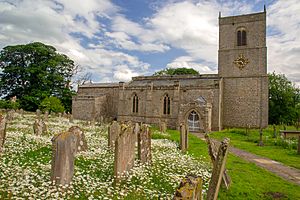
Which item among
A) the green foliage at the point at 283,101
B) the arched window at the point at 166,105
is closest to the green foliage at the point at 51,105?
the arched window at the point at 166,105

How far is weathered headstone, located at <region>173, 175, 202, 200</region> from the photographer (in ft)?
9.20

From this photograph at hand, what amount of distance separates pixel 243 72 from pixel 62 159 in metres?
30.5

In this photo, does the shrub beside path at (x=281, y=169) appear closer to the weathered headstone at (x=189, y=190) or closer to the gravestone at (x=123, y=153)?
the gravestone at (x=123, y=153)

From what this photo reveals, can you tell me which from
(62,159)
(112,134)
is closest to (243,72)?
(112,134)

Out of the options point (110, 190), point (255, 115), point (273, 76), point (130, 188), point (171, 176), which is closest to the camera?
point (110, 190)

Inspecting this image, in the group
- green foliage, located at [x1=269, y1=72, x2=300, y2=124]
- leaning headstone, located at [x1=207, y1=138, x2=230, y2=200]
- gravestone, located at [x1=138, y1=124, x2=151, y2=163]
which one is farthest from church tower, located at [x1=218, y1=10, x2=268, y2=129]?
leaning headstone, located at [x1=207, y1=138, x2=230, y2=200]

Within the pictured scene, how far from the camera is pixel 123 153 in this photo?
22.2 ft

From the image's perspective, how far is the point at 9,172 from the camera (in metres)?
6.02

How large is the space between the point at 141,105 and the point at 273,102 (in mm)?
24911

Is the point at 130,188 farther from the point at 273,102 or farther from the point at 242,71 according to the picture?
the point at 273,102

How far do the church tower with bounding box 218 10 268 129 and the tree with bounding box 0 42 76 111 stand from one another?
1061 inches

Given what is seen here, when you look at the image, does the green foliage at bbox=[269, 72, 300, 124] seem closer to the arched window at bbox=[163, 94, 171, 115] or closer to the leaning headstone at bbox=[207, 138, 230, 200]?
the arched window at bbox=[163, 94, 171, 115]

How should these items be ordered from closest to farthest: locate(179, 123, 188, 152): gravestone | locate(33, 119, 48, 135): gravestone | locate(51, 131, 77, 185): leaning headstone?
locate(51, 131, 77, 185): leaning headstone, locate(179, 123, 188, 152): gravestone, locate(33, 119, 48, 135): gravestone

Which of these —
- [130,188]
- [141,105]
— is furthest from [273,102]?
[130,188]
